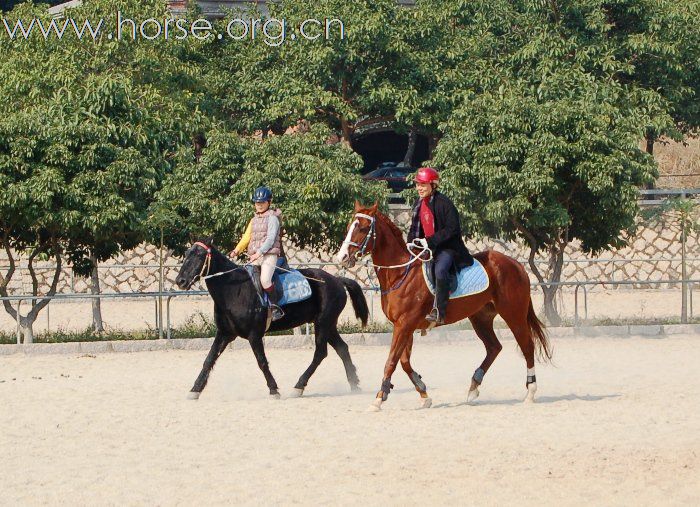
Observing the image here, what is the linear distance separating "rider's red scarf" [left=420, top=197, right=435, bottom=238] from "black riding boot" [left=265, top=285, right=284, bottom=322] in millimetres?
2311

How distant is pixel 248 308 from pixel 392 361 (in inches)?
86.8

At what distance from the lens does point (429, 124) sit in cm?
3759

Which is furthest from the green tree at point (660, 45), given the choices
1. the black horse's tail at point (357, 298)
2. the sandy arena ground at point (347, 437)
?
the black horse's tail at point (357, 298)

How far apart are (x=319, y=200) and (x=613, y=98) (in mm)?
12289

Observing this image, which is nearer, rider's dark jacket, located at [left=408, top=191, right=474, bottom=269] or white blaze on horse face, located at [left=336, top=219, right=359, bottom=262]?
white blaze on horse face, located at [left=336, top=219, right=359, bottom=262]

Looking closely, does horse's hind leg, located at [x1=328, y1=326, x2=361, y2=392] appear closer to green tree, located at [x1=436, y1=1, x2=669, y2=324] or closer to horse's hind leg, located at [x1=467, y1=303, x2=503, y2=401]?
horse's hind leg, located at [x1=467, y1=303, x2=503, y2=401]

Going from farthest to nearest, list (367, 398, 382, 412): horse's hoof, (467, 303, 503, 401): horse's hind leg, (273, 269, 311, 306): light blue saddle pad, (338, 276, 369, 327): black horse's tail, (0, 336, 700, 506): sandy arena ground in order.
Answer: (338, 276, 369, 327): black horse's tail → (273, 269, 311, 306): light blue saddle pad → (467, 303, 503, 401): horse's hind leg → (367, 398, 382, 412): horse's hoof → (0, 336, 700, 506): sandy arena ground

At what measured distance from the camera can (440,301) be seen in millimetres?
14445

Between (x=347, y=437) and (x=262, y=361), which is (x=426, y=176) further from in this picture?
(x=347, y=437)

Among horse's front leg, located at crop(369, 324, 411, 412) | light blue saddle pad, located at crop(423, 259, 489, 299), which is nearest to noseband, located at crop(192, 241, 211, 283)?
horse's front leg, located at crop(369, 324, 411, 412)

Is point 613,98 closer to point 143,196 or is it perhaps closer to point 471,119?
point 471,119

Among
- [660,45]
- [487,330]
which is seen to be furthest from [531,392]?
[660,45]

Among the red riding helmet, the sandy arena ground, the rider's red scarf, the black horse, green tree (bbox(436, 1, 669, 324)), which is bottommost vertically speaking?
the sandy arena ground

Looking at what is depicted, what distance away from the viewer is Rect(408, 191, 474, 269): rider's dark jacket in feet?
47.3
